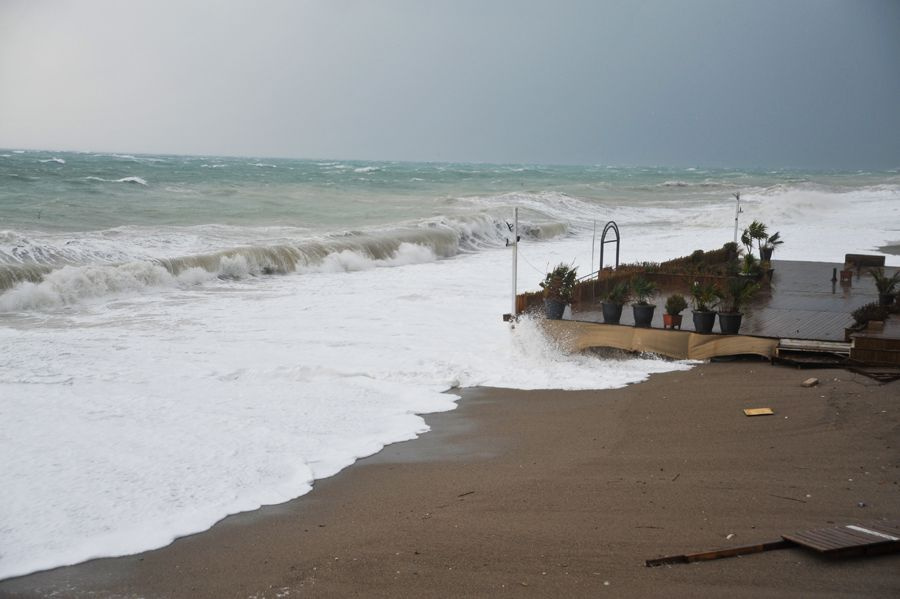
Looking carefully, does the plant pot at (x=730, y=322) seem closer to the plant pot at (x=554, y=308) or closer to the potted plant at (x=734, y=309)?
the potted plant at (x=734, y=309)

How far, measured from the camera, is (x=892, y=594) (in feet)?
14.3

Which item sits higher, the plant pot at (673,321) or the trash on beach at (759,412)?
the plant pot at (673,321)

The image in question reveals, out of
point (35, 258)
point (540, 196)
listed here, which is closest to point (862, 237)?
point (540, 196)

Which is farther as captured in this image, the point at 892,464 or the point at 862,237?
the point at 862,237

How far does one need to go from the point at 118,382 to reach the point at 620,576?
6728 mm

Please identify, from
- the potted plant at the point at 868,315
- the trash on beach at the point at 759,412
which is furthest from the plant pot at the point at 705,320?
the trash on beach at the point at 759,412

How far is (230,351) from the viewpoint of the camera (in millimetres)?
11555

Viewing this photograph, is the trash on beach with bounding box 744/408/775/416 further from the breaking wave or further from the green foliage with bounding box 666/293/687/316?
the breaking wave

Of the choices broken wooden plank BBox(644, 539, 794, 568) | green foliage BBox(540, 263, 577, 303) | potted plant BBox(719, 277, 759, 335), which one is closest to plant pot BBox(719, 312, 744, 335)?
potted plant BBox(719, 277, 759, 335)

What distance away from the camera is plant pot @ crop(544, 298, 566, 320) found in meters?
11.6

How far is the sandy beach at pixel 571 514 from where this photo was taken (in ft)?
15.7

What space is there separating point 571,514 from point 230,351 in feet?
22.5

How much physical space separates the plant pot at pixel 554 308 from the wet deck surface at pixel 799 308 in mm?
266

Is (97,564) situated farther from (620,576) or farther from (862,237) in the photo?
(862,237)
